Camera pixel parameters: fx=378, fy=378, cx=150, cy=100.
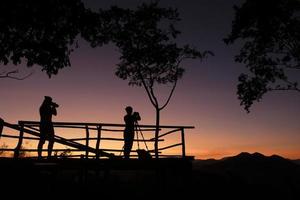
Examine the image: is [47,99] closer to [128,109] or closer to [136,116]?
[128,109]

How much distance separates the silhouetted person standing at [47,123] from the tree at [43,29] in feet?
4.49

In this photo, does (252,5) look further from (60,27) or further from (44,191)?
(44,191)

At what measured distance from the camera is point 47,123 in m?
13.7

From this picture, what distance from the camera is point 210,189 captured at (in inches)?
1190

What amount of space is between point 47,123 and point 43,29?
351cm

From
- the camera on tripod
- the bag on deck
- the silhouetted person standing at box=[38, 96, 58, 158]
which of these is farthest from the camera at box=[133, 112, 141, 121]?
the silhouetted person standing at box=[38, 96, 58, 158]

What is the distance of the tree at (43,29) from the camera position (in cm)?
1317

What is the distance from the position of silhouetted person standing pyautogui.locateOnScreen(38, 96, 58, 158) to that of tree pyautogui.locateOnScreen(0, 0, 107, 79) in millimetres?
1368

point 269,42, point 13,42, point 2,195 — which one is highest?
point 269,42

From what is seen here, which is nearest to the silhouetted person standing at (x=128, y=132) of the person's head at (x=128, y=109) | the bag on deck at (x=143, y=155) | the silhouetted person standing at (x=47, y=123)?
the person's head at (x=128, y=109)

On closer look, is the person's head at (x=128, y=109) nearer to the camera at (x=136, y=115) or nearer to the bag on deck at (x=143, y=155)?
the camera at (x=136, y=115)

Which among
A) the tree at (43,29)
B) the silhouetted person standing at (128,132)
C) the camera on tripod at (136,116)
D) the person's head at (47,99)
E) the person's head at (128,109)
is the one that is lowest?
the silhouetted person standing at (128,132)

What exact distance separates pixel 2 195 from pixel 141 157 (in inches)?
208

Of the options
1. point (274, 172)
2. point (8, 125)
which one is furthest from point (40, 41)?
point (274, 172)
